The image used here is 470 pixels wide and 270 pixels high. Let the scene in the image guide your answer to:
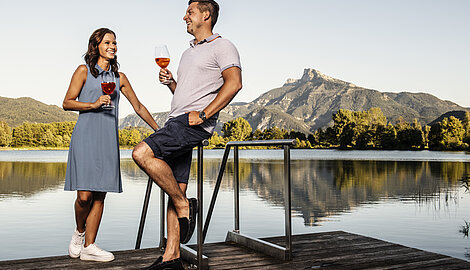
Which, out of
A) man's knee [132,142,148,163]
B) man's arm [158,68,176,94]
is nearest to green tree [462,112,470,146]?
man's arm [158,68,176,94]

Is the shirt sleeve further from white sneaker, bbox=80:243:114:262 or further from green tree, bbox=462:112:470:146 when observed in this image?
green tree, bbox=462:112:470:146

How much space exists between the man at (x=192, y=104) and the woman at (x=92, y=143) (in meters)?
0.72

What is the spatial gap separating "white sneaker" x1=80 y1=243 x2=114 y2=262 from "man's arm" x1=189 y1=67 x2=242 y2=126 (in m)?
1.44

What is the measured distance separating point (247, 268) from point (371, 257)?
117 centimetres

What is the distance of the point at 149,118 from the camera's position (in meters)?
4.07

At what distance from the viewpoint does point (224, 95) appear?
3.10 m

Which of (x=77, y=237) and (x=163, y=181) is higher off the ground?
(x=163, y=181)

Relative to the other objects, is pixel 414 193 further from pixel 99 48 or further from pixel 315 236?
pixel 99 48

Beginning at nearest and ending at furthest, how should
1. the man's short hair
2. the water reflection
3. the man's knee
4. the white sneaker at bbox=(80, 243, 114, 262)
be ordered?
the man's knee, the man's short hair, the white sneaker at bbox=(80, 243, 114, 262), the water reflection

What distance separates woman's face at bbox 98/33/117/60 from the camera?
12.5ft

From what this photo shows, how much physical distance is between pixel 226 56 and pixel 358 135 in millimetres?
95184

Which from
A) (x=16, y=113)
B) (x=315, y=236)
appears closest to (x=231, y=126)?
(x=16, y=113)

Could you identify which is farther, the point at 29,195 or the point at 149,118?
the point at 29,195

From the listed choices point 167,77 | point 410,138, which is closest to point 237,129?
point 410,138
